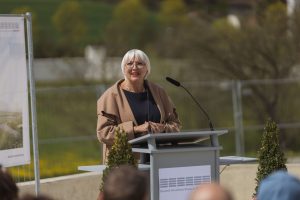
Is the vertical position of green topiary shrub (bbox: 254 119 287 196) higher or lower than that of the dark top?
lower

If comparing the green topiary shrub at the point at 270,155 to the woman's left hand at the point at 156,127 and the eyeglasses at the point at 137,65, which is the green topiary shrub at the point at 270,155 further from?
the eyeglasses at the point at 137,65

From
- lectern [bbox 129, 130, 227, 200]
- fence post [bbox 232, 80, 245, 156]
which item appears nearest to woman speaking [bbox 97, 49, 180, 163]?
lectern [bbox 129, 130, 227, 200]

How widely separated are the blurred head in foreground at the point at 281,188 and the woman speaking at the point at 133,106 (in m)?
3.16

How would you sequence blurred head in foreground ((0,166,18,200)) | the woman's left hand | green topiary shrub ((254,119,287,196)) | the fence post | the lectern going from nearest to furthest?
blurred head in foreground ((0,166,18,200)), the lectern, the woman's left hand, green topiary shrub ((254,119,287,196)), the fence post

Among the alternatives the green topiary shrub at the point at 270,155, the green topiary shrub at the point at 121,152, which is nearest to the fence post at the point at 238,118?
the green topiary shrub at the point at 270,155

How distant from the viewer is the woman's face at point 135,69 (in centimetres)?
791

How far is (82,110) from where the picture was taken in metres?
19.0

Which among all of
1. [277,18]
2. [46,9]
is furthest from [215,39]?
[46,9]

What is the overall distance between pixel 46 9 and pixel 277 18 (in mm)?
51838

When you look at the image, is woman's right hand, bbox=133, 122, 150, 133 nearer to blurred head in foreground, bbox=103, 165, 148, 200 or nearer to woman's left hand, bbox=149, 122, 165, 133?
woman's left hand, bbox=149, 122, 165, 133

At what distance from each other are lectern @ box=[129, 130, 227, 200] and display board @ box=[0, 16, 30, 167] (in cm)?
122

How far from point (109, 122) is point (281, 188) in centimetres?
348

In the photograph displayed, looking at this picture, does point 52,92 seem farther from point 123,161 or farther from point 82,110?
point 123,161

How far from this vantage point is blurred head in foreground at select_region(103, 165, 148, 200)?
457 centimetres
